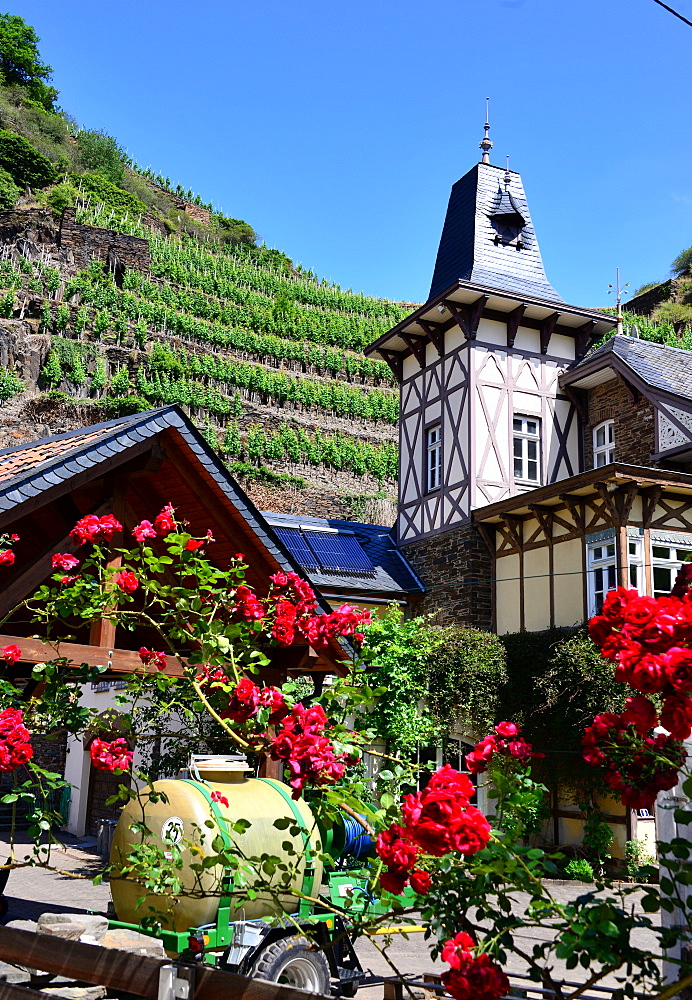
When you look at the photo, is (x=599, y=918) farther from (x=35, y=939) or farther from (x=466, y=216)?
(x=466, y=216)

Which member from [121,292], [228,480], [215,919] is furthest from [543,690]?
[121,292]

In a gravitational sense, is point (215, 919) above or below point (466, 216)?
below

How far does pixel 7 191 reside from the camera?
41.2m

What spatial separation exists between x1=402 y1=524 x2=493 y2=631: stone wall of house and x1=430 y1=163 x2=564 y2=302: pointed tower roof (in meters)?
5.42

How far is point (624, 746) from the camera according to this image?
8.29 feet

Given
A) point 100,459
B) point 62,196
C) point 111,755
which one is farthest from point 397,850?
point 62,196

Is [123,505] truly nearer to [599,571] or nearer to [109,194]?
[599,571]

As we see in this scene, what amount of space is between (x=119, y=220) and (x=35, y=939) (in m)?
44.7

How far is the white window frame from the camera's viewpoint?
57.1 ft

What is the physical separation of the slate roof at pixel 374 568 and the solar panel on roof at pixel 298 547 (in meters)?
0.12

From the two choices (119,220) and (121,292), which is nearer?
(121,292)

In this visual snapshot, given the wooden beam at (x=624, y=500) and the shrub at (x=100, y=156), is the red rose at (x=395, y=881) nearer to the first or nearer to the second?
the wooden beam at (x=624, y=500)

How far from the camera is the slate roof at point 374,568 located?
1731 cm

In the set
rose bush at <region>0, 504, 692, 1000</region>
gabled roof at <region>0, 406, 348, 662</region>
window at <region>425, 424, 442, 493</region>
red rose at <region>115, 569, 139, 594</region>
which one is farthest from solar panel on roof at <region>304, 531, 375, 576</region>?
red rose at <region>115, 569, 139, 594</region>
